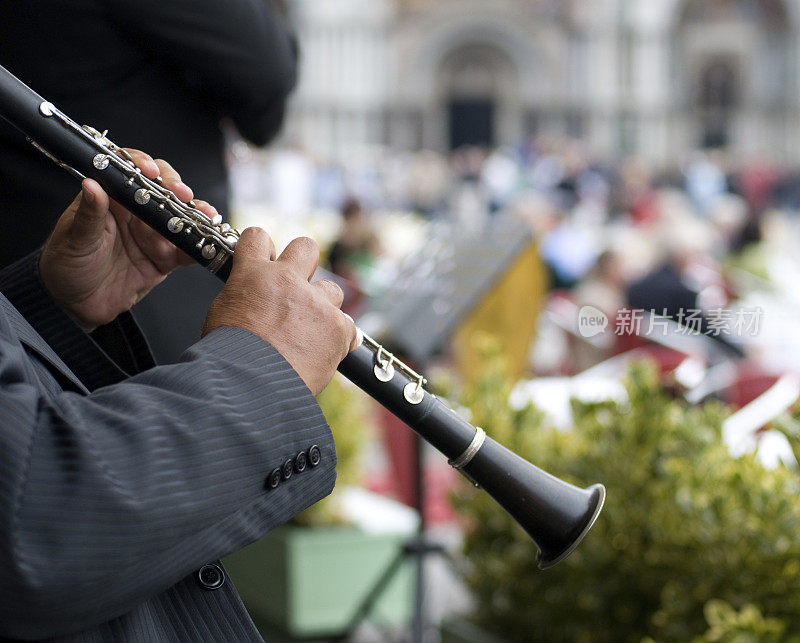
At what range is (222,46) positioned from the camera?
1.80 m

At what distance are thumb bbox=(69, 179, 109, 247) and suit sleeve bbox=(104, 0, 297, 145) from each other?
55 cm

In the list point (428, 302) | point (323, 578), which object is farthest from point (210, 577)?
point (323, 578)

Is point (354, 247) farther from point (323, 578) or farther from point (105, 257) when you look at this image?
point (105, 257)

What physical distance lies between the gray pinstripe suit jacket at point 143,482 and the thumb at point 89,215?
0.20m

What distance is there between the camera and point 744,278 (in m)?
7.99

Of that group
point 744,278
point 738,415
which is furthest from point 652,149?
point 738,415

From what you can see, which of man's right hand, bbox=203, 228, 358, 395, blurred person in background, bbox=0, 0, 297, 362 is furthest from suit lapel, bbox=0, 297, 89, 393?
blurred person in background, bbox=0, 0, 297, 362

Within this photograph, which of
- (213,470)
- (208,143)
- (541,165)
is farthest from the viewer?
(541,165)

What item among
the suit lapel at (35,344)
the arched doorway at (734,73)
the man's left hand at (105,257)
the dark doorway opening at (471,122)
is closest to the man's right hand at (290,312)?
the suit lapel at (35,344)

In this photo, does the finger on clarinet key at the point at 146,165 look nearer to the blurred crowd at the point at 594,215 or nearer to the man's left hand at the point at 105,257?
the man's left hand at the point at 105,257

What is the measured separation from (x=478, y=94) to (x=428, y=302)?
2812cm

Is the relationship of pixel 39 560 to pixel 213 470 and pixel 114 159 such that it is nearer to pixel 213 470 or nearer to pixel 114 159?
pixel 213 470

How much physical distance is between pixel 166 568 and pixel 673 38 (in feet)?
103

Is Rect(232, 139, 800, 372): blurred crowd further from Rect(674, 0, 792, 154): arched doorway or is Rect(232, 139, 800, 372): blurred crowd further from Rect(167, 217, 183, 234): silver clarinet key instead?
Rect(674, 0, 792, 154): arched doorway
